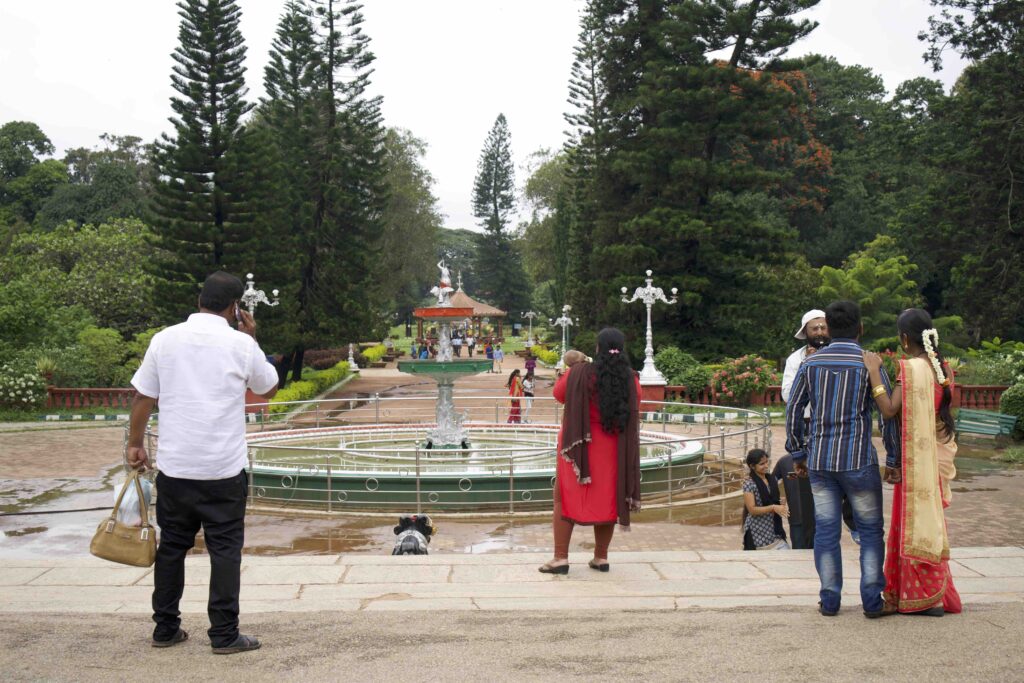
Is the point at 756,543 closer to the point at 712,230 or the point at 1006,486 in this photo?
the point at 1006,486

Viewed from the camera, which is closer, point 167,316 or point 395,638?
point 395,638

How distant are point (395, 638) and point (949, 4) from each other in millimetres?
26827

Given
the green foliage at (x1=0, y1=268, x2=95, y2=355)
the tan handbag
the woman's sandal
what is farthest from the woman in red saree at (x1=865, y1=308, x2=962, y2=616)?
the green foliage at (x1=0, y1=268, x2=95, y2=355)

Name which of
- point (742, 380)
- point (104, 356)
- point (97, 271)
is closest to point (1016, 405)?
point (742, 380)

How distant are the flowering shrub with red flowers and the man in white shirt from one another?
67.2ft

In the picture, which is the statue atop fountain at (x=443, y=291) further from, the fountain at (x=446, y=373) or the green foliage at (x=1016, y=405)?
the green foliage at (x=1016, y=405)

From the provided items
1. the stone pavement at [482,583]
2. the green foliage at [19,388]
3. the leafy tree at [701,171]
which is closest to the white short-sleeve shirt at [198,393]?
the stone pavement at [482,583]

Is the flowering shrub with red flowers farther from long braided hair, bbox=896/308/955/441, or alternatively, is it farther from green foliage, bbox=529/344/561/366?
green foliage, bbox=529/344/561/366

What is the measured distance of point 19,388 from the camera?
22.5 meters

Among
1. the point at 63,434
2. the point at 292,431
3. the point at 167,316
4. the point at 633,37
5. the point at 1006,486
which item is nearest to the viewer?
the point at 1006,486

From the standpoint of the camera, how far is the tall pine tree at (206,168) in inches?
1082

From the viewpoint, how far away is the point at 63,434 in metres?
18.5

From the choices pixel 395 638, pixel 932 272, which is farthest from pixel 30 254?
pixel 395 638

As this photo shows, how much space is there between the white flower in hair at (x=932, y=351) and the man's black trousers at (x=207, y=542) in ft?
10.8
